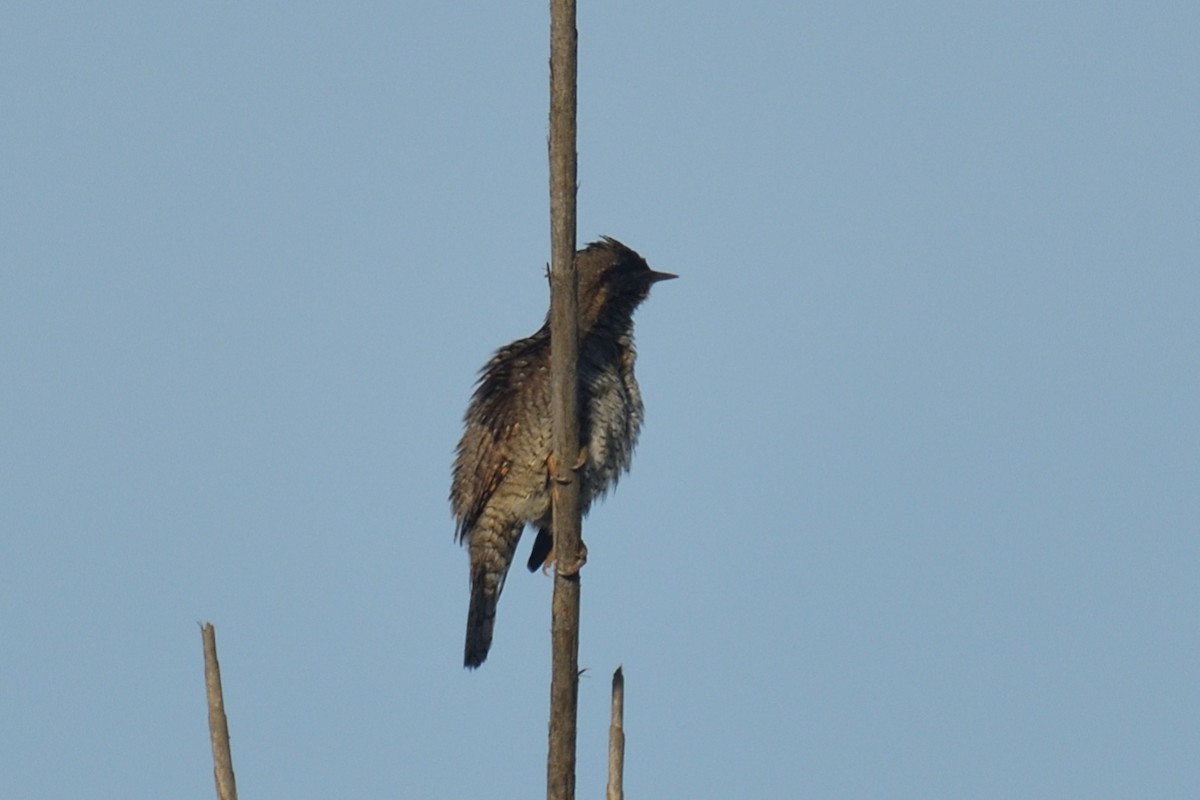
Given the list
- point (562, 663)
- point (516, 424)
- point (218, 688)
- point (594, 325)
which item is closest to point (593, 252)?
point (594, 325)

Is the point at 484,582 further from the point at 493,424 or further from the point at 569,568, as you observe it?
the point at 569,568

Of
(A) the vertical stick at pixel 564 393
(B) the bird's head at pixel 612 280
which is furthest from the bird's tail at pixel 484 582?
(A) the vertical stick at pixel 564 393

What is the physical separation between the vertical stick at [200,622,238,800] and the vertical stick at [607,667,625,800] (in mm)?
1132

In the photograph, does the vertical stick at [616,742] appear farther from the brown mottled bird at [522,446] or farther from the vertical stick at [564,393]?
the brown mottled bird at [522,446]

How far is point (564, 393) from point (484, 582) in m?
3.55

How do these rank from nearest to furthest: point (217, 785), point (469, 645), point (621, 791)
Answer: point (217, 785)
point (621, 791)
point (469, 645)

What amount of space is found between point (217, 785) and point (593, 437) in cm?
381

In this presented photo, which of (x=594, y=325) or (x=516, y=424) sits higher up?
(x=594, y=325)

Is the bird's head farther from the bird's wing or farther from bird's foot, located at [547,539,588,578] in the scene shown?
bird's foot, located at [547,539,588,578]

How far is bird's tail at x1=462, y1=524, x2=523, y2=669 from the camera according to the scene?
29.8ft

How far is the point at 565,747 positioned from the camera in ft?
19.0

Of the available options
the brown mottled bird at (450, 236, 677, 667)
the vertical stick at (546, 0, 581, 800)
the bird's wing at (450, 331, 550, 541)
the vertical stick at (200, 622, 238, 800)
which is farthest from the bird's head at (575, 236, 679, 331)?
the vertical stick at (200, 622, 238, 800)

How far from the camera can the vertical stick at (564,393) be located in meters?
→ 5.50

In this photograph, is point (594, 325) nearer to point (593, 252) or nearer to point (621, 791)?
point (593, 252)
